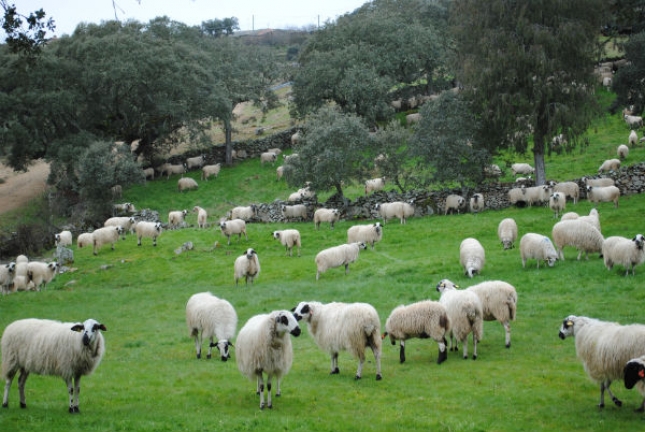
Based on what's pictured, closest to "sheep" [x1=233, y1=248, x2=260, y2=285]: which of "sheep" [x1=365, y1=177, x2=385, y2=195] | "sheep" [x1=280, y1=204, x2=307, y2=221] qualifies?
"sheep" [x1=280, y1=204, x2=307, y2=221]

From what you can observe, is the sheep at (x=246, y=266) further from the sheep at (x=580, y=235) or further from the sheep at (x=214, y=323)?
the sheep at (x=580, y=235)

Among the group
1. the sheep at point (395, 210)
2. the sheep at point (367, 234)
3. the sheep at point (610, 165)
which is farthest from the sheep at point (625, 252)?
the sheep at point (610, 165)

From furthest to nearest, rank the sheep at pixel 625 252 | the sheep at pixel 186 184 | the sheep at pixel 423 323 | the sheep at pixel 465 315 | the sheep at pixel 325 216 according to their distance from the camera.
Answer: the sheep at pixel 186 184
the sheep at pixel 325 216
the sheep at pixel 625 252
the sheep at pixel 465 315
the sheep at pixel 423 323

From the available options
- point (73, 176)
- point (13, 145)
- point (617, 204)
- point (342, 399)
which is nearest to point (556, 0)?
point (617, 204)

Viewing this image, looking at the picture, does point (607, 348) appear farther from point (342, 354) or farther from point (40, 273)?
point (40, 273)

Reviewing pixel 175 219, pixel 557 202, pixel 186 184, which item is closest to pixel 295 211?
pixel 175 219

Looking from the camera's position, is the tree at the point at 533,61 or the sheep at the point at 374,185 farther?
the sheep at the point at 374,185

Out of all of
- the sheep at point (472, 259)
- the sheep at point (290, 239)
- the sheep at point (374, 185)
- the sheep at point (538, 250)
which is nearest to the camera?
the sheep at point (472, 259)

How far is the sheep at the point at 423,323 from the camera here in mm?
14711

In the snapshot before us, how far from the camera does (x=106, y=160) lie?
46.2 metres

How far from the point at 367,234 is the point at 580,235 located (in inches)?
433

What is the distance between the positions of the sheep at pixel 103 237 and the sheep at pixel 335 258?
15225mm

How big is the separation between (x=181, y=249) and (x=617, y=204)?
23401mm

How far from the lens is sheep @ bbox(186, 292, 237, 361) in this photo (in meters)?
16.4
